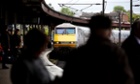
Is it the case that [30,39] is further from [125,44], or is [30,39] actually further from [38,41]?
[125,44]

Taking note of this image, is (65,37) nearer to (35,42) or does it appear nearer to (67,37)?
(67,37)

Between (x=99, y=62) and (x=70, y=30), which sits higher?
(x=99, y=62)

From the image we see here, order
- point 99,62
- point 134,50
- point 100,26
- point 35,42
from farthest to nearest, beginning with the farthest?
point 134,50, point 35,42, point 100,26, point 99,62

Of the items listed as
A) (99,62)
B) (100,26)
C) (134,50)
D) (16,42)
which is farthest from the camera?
(16,42)

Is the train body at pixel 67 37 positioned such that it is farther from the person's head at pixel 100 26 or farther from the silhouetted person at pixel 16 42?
the person's head at pixel 100 26

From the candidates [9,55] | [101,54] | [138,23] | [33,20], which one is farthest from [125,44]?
[33,20]

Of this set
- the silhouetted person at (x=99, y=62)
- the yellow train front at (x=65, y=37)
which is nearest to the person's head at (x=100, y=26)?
the silhouetted person at (x=99, y=62)

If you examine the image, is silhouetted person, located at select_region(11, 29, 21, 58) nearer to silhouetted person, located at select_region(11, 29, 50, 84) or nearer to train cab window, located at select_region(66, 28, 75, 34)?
A: silhouetted person, located at select_region(11, 29, 50, 84)

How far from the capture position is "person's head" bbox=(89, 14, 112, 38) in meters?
4.37

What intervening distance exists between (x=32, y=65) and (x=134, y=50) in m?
1.55

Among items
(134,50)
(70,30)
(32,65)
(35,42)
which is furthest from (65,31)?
(32,65)

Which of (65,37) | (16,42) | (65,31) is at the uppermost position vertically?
(16,42)

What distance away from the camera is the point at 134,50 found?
551 centimetres

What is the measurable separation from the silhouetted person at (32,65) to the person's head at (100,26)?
57 cm
